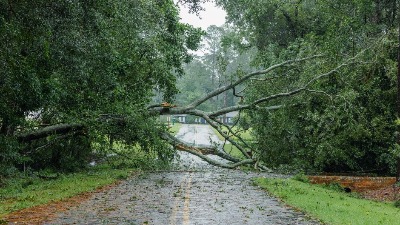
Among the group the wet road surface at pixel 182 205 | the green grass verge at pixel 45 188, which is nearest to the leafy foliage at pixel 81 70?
the green grass verge at pixel 45 188

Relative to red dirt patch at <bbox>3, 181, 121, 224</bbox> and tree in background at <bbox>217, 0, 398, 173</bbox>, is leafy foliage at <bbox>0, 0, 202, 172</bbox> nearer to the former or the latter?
red dirt patch at <bbox>3, 181, 121, 224</bbox>

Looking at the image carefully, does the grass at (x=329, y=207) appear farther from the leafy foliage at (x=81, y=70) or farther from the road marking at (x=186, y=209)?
the leafy foliage at (x=81, y=70)

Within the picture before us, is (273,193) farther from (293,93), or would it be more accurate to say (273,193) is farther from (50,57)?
(293,93)

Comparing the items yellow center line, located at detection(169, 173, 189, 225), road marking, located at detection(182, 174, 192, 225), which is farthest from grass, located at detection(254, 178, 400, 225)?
yellow center line, located at detection(169, 173, 189, 225)

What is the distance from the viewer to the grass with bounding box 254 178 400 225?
33.6ft

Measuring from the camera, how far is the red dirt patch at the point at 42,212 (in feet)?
30.0

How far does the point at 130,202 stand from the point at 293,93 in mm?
12161

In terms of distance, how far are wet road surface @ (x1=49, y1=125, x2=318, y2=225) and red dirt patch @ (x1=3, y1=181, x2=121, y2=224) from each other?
0.27m

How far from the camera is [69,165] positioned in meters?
20.6

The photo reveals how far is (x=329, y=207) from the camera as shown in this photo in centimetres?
1174

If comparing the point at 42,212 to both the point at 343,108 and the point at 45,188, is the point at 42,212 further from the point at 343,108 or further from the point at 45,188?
the point at 343,108

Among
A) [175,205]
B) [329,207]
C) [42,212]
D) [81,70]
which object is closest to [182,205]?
[175,205]

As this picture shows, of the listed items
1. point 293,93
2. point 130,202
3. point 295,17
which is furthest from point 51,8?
point 295,17

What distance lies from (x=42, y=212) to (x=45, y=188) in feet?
14.6
